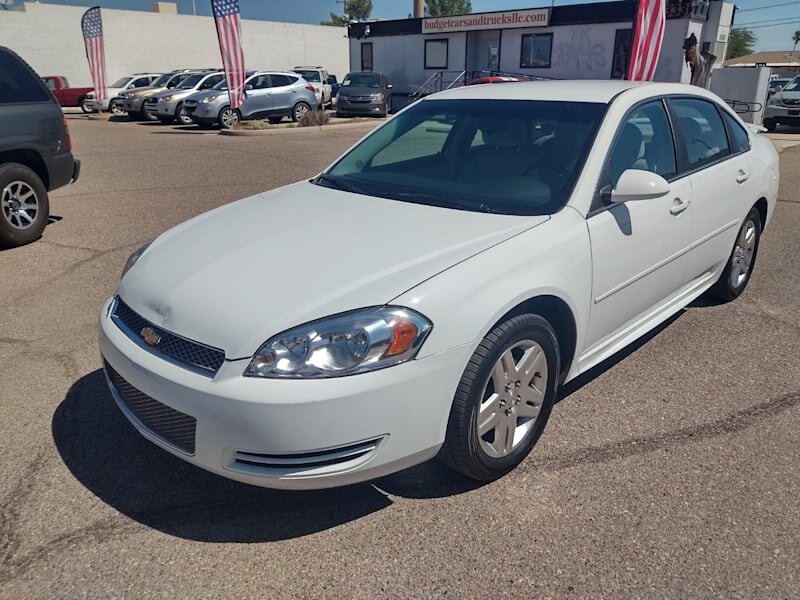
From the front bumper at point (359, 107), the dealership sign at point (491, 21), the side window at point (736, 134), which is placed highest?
the dealership sign at point (491, 21)

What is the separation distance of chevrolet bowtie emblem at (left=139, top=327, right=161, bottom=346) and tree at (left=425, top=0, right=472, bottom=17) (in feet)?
312

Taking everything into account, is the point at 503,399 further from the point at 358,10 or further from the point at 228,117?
the point at 358,10

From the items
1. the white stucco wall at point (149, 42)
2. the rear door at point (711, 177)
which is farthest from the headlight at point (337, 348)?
the white stucco wall at point (149, 42)

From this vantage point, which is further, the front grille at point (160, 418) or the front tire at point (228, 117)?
the front tire at point (228, 117)

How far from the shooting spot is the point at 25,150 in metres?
6.73

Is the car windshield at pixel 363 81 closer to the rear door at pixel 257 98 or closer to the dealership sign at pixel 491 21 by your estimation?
the rear door at pixel 257 98

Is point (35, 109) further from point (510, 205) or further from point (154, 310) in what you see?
point (510, 205)

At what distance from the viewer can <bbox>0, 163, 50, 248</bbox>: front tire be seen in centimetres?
648

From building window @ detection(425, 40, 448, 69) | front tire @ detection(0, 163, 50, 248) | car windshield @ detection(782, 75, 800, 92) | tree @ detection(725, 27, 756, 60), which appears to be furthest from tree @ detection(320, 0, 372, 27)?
front tire @ detection(0, 163, 50, 248)

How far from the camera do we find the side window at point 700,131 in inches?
160

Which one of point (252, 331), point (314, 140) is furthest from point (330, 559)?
point (314, 140)

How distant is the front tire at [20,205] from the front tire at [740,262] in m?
6.40

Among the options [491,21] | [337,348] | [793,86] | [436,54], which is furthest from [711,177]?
[436,54]

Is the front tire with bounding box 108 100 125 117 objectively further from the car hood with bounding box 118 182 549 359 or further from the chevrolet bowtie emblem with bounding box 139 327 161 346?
the chevrolet bowtie emblem with bounding box 139 327 161 346
